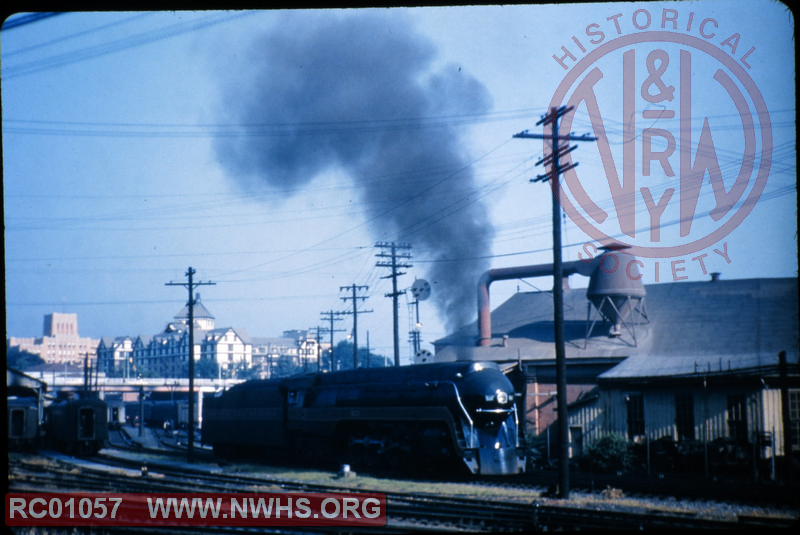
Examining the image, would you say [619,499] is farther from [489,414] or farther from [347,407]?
[347,407]

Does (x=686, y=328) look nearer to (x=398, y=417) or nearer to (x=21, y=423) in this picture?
(x=398, y=417)

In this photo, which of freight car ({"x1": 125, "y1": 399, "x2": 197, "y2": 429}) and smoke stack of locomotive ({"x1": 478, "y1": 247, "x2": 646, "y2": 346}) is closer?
smoke stack of locomotive ({"x1": 478, "y1": 247, "x2": 646, "y2": 346})

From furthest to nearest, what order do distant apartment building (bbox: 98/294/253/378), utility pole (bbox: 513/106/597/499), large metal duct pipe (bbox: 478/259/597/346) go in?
1. distant apartment building (bbox: 98/294/253/378)
2. large metal duct pipe (bbox: 478/259/597/346)
3. utility pole (bbox: 513/106/597/499)

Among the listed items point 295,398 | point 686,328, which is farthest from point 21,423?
point 686,328

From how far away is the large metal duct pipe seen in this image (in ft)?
121

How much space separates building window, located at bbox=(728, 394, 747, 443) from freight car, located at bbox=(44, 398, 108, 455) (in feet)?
88.3

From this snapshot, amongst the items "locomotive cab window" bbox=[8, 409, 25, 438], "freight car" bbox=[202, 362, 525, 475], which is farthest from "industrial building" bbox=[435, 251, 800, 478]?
"locomotive cab window" bbox=[8, 409, 25, 438]

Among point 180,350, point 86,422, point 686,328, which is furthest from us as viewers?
point 180,350

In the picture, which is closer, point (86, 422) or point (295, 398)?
point (295, 398)

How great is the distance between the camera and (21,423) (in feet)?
96.8

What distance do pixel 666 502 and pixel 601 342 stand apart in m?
19.0
